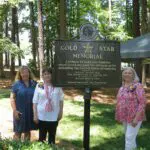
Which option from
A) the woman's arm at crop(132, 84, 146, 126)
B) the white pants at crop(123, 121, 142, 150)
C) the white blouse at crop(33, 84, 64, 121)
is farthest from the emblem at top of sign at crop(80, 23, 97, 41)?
the white pants at crop(123, 121, 142, 150)

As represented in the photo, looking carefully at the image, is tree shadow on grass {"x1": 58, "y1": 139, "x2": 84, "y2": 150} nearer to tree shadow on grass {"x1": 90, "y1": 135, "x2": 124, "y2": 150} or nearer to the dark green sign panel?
tree shadow on grass {"x1": 90, "y1": 135, "x2": 124, "y2": 150}

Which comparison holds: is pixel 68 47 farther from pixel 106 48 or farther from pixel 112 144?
pixel 112 144

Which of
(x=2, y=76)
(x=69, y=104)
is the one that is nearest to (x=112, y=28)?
(x=2, y=76)

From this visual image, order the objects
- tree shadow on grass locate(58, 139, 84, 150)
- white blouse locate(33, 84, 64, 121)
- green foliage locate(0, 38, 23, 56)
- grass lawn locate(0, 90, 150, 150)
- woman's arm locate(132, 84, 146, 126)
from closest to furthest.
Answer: woman's arm locate(132, 84, 146, 126) → white blouse locate(33, 84, 64, 121) → tree shadow on grass locate(58, 139, 84, 150) → grass lawn locate(0, 90, 150, 150) → green foliage locate(0, 38, 23, 56)

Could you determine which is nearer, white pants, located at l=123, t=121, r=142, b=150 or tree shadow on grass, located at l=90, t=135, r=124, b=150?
white pants, located at l=123, t=121, r=142, b=150

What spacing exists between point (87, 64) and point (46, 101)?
0.96 meters

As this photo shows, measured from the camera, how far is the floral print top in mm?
6625

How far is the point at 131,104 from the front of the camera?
6738 mm

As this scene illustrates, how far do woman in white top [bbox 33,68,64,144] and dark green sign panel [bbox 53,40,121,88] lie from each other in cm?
16

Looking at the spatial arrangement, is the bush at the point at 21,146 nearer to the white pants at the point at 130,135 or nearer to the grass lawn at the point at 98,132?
the white pants at the point at 130,135

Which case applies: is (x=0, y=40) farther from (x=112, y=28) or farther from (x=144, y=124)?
(x=112, y=28)

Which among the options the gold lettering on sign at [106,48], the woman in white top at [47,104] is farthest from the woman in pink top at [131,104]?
the woman in white top at [47,104]

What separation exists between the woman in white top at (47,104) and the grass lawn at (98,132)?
169cm

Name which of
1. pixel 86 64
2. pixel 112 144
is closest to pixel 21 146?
pixel 86 64
